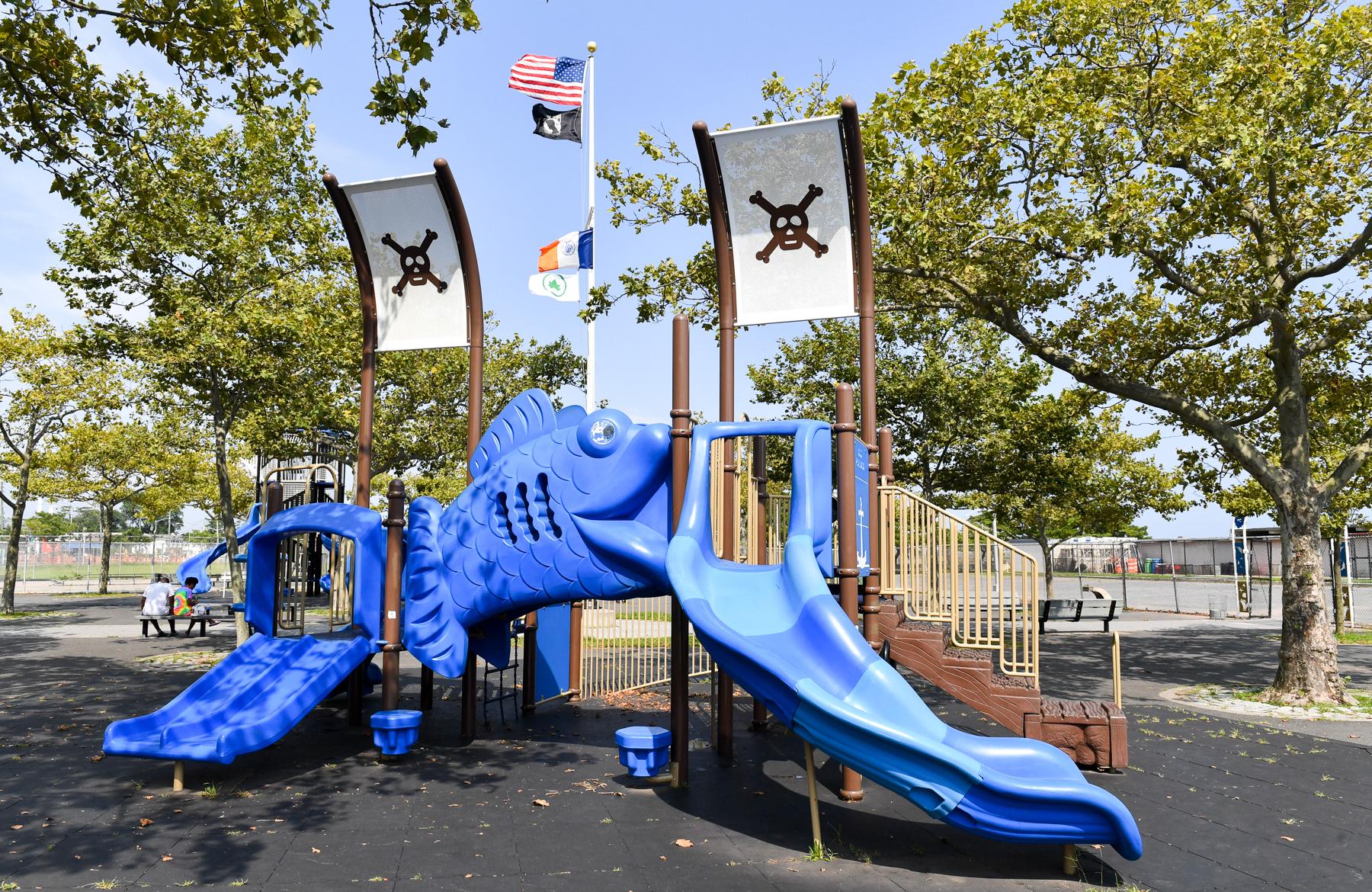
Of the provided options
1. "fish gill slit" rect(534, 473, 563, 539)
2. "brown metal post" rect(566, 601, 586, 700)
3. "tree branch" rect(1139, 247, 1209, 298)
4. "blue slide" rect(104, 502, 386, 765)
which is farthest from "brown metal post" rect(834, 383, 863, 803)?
"tree branch" rect(1139, 247, 1209, 298)

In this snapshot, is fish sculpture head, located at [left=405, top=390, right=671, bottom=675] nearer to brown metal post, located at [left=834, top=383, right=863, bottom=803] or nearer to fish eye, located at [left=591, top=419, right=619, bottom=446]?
fish eye, located at [left=591, top=419, right=619, bottom=446]

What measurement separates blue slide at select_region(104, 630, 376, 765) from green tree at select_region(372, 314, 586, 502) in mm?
13920

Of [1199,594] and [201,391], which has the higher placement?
[201,391]

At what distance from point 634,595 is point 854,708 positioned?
2.91 meters

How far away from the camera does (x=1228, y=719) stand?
11086 millimetres

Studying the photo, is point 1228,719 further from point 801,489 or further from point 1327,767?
point 801,489

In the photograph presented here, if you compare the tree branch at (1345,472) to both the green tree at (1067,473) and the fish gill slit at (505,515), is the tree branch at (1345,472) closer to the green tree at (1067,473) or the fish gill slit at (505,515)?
the green tree at (1067,473)

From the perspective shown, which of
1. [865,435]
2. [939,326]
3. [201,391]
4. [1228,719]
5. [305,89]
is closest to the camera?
[865,435]

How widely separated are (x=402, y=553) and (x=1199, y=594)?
38.6 meters

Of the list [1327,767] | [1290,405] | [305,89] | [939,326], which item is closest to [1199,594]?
[939,326]

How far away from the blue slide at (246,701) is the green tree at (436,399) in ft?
45.7

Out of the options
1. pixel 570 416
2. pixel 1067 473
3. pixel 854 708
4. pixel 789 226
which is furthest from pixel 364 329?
pixel 1067 473

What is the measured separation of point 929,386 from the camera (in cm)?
2231

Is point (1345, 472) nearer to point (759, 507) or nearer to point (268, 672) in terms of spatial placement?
point (759, 507)
